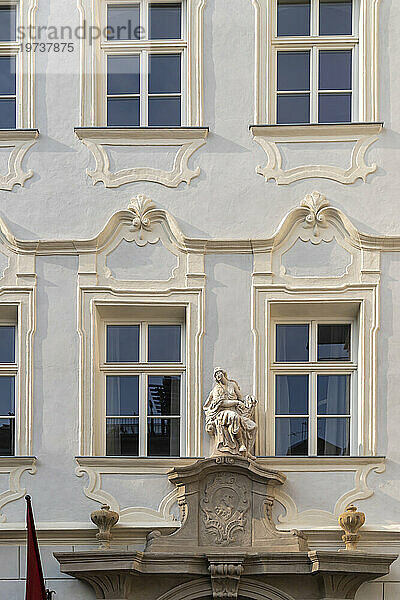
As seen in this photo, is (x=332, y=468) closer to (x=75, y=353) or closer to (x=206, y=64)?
(x=75, y=353)

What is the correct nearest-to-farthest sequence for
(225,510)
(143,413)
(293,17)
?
(225,510), (143,413), (293,17)

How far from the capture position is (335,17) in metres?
13.8

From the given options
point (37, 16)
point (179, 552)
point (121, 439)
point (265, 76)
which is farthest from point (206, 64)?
point (179, 552)

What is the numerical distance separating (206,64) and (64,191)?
1.69 metres

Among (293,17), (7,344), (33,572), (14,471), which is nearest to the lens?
(33,572)

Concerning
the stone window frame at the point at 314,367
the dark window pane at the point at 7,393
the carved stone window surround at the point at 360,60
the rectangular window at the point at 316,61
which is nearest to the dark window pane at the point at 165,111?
the carved stone window surround at the point at 360,60

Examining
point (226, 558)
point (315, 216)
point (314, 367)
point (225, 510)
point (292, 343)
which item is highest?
point (315, 216)

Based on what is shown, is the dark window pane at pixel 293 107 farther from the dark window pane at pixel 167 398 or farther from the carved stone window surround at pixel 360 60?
the dark window pane at pixel 167 398

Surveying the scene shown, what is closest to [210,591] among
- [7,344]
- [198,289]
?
[198,289]

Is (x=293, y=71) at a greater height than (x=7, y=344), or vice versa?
(x=293, y=71)

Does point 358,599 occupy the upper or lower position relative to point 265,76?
lower

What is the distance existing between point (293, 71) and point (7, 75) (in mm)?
2562

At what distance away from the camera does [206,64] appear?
13.6m

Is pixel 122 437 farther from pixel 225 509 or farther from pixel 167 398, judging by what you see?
pixel 225 509
